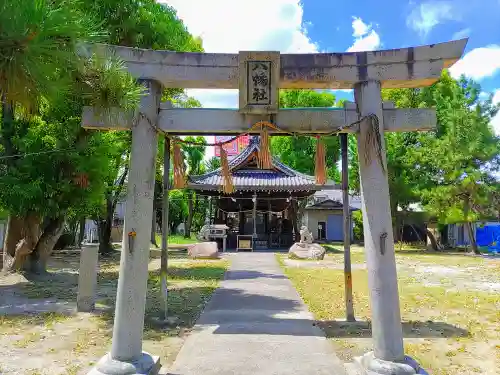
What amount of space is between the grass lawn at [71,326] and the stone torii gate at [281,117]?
1.30m

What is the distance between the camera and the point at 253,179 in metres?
25.0

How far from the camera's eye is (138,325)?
468cm

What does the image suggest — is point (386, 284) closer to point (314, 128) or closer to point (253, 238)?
point (314, 128)

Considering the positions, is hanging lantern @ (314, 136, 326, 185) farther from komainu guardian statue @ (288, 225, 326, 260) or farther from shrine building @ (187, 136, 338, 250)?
shrine building @ (187, 136, 338, 250)

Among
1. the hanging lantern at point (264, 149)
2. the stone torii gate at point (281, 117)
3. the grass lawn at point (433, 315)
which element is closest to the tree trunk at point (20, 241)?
the grass lawn at point (433, 315)

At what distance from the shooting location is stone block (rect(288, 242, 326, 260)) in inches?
767

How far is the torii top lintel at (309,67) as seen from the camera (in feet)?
17.2

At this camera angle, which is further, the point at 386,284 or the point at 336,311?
the point at 336,311

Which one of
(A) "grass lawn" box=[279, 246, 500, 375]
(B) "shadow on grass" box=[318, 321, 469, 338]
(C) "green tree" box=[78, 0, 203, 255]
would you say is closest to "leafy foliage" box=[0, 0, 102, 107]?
(A) "grass lawn" box=[279, 246, 500, 375]

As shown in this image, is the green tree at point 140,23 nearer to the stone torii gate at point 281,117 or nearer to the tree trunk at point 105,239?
the stone torii gate at point 281,117

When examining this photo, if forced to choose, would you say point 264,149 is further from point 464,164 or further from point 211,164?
point 211,164

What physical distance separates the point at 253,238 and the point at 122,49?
19723 millimetres

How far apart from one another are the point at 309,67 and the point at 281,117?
0.73 metres

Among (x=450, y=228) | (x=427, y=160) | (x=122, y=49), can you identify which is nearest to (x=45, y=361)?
(x=122, y=49)
